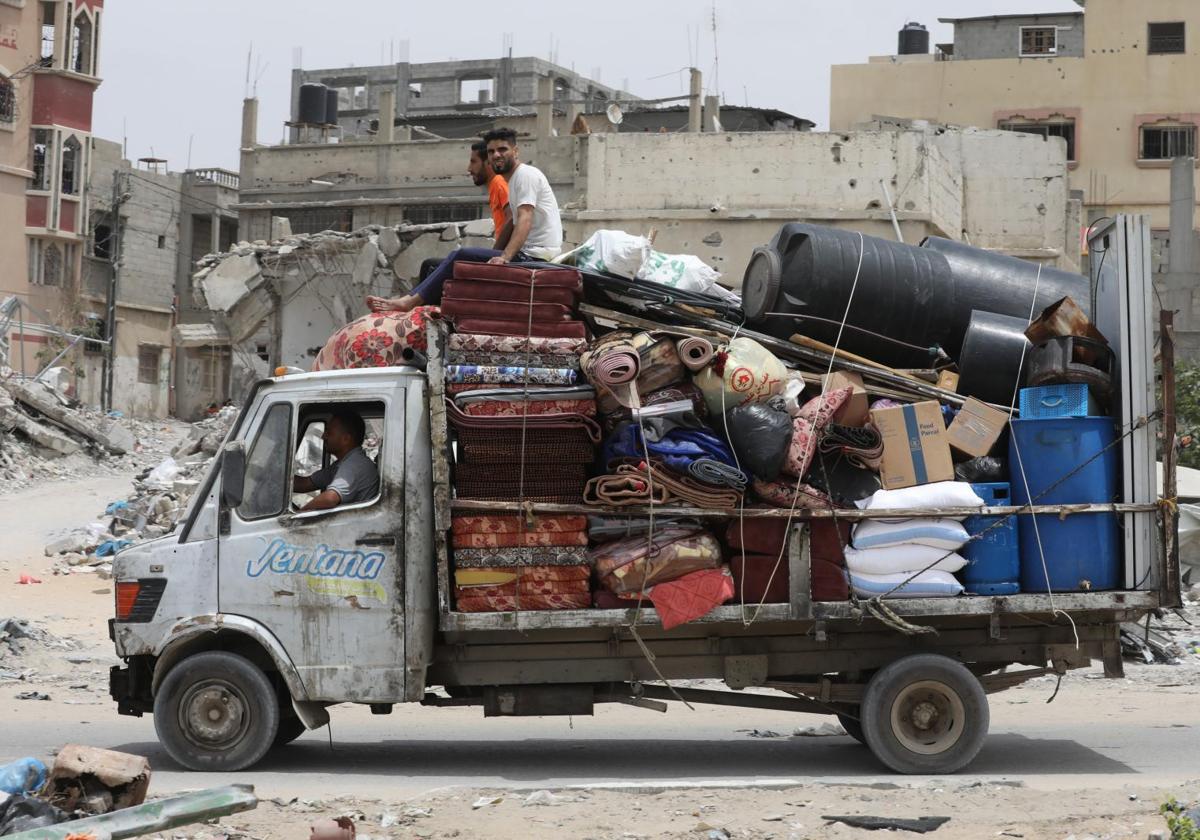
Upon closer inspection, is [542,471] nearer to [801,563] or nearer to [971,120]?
[801,563]

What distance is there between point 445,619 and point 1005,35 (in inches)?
1611

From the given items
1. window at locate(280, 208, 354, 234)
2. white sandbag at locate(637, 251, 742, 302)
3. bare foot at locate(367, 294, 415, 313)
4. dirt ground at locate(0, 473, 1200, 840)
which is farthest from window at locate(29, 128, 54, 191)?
white sandbag at locate(637, 251, 742, 302)

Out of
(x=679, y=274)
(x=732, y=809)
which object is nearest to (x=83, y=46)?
(x=679, y=274)

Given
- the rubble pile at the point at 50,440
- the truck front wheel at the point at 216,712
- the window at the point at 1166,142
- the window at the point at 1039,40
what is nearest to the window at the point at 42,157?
the rubble pile at the point at 50,440

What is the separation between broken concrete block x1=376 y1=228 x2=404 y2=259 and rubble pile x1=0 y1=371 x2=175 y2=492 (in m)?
6.91

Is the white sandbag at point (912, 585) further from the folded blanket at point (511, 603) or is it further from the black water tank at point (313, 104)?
the black water tank at point (313, 104)

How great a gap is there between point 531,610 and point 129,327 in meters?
44.5

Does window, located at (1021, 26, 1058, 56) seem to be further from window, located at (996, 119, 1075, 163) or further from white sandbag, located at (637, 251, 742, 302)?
white sandbag, located at (637, 251, 742, 302)

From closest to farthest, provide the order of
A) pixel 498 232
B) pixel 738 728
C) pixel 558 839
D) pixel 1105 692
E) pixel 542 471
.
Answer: pixel 558 839 < pixel 542 471 < pixel 498 232 < pixel 738 728 < pixel 1105 692

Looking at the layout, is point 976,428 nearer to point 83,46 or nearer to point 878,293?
point 878,293

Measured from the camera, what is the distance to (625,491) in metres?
7.42

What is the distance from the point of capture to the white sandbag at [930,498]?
7535mm

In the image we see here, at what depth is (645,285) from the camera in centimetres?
823

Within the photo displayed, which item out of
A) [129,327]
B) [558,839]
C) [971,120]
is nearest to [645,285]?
[558,839]
